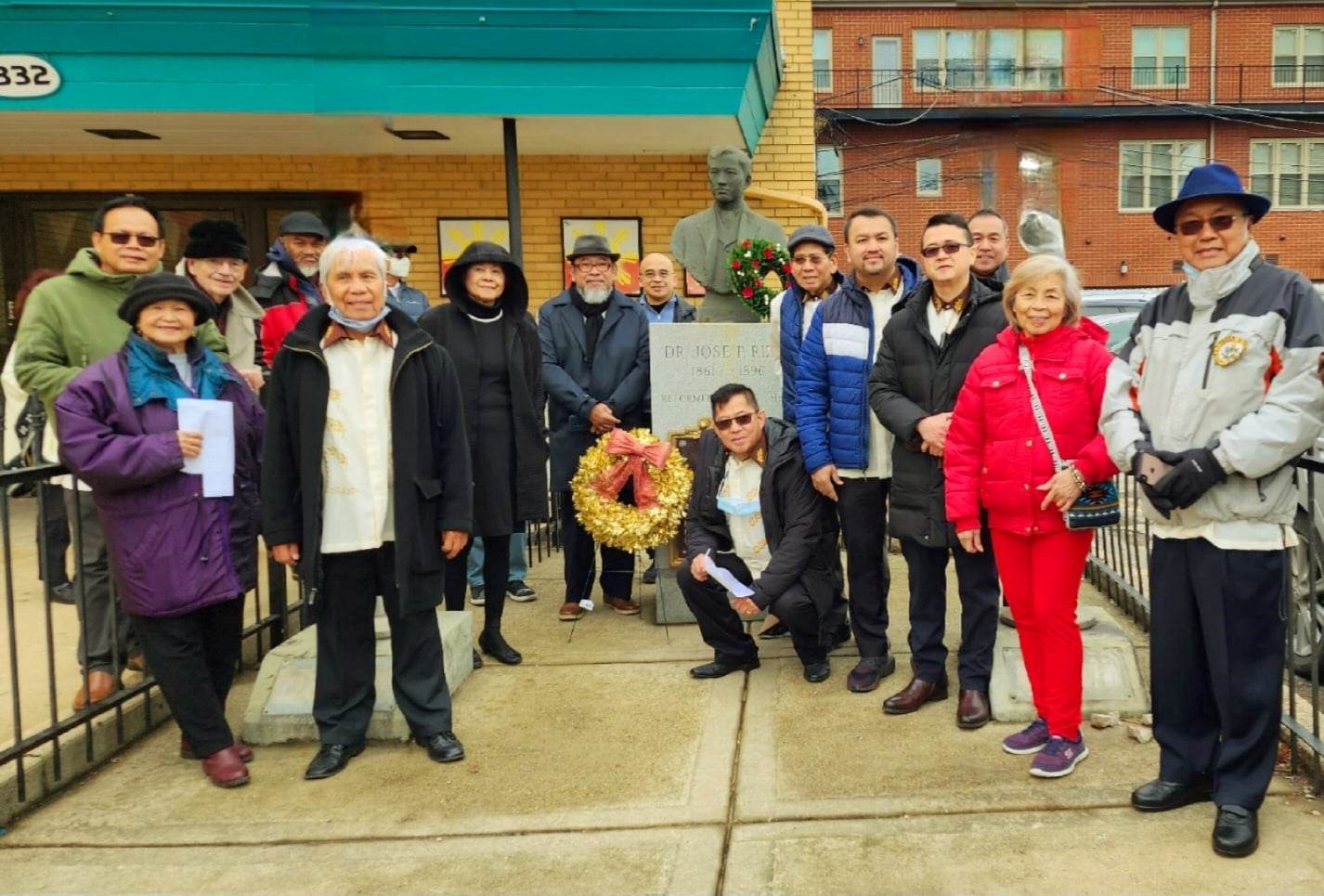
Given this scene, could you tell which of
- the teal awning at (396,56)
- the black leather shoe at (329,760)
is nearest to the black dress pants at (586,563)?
the black leather shoe at (329,760)

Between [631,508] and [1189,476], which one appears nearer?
[1189,476]

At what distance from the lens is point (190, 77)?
7516 mm

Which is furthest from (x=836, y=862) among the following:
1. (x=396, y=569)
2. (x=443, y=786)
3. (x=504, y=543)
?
(x=504, y=543)

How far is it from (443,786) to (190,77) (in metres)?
5.86

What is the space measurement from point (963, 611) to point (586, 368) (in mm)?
2667

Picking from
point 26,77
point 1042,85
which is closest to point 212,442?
point 26,77

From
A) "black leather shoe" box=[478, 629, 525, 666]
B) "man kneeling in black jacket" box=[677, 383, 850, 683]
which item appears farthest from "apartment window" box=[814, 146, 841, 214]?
"black leather shoe" box=[478, 629, 525, 666]

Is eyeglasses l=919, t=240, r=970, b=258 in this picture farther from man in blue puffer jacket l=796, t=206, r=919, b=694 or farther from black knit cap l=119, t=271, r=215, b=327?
black knit cap l=119, t=271, r=215, b=327

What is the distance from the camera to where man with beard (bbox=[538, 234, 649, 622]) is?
5.93 metres

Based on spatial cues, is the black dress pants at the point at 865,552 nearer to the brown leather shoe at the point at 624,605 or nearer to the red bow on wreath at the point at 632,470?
the red bow on wreath at the point at 632,470

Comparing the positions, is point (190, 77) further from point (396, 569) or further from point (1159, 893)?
point (1159, 893)

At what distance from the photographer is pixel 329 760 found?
4.02m

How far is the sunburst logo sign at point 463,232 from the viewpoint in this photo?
968cm

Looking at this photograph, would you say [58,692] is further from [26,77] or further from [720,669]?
[26,77]
